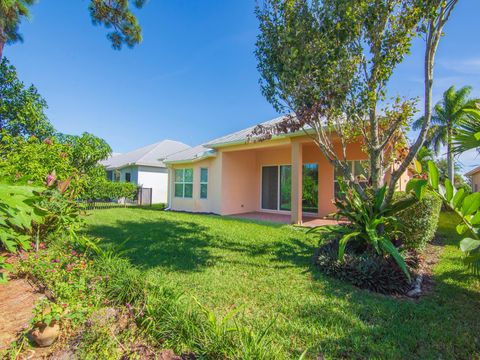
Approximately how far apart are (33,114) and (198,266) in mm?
9047

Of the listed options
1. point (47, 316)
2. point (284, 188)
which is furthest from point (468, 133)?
point (284, 188)

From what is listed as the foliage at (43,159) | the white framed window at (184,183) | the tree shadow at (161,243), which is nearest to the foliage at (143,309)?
the tree shadow at (161,243)

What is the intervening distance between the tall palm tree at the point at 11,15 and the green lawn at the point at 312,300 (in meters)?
7.12

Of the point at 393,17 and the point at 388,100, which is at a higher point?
the point at 393,17

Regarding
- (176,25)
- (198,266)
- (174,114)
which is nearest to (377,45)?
(198,266)

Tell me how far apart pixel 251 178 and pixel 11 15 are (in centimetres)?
1211

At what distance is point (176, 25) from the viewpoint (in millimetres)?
11398

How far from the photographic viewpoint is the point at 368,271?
15.5 feet

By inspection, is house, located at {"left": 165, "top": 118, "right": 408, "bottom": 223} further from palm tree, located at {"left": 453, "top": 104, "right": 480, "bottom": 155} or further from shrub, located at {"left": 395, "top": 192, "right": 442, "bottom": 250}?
palm tree, located at {"left": 453, "top": 104, "right": 480, "bottom": 155}

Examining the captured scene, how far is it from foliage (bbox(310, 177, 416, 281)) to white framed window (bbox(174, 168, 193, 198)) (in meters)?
11.8

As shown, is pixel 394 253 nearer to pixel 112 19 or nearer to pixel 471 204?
pixel 471 204

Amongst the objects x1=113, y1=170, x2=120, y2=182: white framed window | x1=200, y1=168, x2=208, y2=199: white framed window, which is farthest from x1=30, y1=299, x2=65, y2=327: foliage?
x1=113, y1=170, x2=120, y2=182: white framed window

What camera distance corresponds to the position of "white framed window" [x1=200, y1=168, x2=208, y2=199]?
15306 millimetres

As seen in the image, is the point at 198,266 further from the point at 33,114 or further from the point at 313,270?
the point at 33,114
